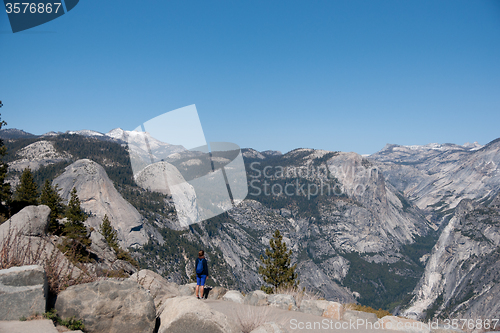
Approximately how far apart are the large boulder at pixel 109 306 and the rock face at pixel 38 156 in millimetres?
187428

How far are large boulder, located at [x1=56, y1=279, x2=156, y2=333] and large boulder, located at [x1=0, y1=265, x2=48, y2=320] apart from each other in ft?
2.18

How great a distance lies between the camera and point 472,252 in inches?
7805

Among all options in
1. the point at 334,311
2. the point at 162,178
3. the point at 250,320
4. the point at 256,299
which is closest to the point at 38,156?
the point at 162,178

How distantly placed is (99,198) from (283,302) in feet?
348

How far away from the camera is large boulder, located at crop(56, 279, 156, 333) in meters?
6.63

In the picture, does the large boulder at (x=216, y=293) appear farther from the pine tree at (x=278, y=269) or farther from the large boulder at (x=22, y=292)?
the pine tree at (x=278, y=269)

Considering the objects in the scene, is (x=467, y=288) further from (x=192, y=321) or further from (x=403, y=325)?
(x=192, y=321)

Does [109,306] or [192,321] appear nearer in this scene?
[109,306]

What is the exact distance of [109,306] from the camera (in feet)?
22.6

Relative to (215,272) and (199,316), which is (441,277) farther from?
(199,316)

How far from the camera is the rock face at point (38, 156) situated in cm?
16032

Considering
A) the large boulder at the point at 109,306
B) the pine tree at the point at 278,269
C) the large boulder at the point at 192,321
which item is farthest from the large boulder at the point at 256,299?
the pine tree at the point at 278,269

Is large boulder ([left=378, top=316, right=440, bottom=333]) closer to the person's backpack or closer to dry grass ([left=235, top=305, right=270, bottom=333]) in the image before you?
dry grass ([left=235, top=305, right=270, bottom=333])

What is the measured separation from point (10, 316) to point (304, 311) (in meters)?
10.2
